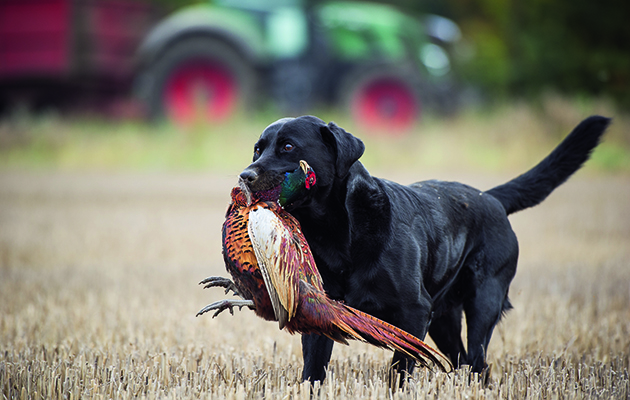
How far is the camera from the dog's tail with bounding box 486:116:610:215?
3510 mm

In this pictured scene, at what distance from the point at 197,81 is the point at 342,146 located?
43.4ft

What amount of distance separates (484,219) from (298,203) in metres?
1.17

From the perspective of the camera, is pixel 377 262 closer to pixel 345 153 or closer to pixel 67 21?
pixel 345 153

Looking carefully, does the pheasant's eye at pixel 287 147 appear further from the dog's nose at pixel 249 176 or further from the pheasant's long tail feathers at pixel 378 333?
the pheasant's long tail feathers at pixel 378 333

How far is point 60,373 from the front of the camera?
111 inches

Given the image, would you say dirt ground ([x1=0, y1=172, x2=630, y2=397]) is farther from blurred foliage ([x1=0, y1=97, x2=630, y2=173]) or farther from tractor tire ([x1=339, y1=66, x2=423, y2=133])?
tractor tire ([x1=339, y1=66, x2=423, y2=133])

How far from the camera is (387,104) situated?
600 inches

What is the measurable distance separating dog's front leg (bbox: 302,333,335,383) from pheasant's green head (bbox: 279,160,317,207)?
0.69 m

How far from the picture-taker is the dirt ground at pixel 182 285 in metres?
3.42

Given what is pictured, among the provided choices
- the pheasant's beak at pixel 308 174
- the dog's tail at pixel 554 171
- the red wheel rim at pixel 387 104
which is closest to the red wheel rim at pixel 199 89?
the red wheel rim at pixel 387 104

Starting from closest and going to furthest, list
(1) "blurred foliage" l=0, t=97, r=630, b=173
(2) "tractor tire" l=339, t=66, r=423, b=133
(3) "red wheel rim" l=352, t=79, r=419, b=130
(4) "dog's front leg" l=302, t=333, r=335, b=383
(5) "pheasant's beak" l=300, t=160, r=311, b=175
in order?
(5) "pheasant's beak" l=300, t=160, r=311, b=175, (4) "dog's front leg" l=302, t=333, r=335, b=383, (1) "blurred foliage" l=0, t=97, r=630, b=173, (2) "tractor tire" l=339, t=66, r=423, b=133, (3) "red wheel rim" l=352, t=79, r=419, b=130

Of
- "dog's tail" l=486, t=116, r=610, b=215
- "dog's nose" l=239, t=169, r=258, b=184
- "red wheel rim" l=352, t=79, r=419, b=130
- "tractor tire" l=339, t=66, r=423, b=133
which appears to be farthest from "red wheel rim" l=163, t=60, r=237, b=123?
"dog's nose" l=239, t=169, r=258, b=184

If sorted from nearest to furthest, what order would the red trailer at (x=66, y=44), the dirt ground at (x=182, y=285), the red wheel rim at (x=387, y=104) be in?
the dirt ground at (x=182, y=285) → the red wheel rim at (x=387, y=104) → the red trailer at (x=66, y=44)

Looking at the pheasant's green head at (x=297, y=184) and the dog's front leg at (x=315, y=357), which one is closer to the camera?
the pheasant's green head at (x=297, y=184)
